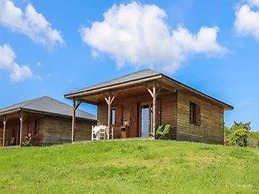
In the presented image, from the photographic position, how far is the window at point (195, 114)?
2825cm

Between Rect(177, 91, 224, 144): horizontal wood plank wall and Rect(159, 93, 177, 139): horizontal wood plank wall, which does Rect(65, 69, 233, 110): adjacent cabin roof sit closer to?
Rect(177, 91, 224, 144): horizontal wood plank wall

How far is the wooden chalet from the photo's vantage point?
25.5m

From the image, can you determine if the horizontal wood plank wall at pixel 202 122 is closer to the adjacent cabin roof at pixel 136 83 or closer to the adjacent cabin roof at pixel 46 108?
the adjacent cabin roof at pixel 136 83

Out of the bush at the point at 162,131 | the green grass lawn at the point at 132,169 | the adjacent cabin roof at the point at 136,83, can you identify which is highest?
the adjacent cabin roof at the point at 136,83

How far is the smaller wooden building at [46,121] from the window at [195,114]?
11684 millimetres

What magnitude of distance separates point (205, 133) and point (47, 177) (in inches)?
599

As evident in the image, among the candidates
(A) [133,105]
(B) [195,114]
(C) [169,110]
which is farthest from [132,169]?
(A) [133,105]

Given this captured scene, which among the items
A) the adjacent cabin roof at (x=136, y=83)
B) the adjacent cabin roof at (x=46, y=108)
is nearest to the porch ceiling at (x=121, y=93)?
the adjacent cabin roof at (x=136, y=83)

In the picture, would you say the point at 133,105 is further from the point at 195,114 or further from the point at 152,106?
the point at 195,114

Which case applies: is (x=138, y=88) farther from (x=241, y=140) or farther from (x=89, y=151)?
(x=241, y=140)

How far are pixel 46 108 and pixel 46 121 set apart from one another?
101cm

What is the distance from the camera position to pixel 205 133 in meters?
29.1

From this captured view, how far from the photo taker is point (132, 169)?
1645 centimetres

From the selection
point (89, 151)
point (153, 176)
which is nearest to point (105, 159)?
point (89, 151)
